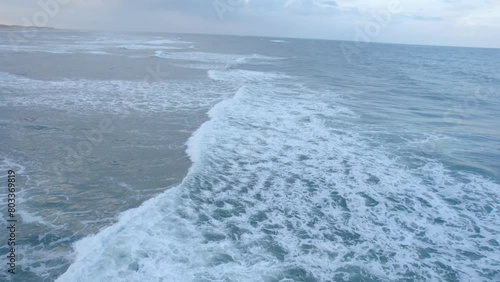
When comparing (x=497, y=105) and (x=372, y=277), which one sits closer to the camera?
(x=372, y=277)

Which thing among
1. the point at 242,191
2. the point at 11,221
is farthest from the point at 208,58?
the point at 11,221

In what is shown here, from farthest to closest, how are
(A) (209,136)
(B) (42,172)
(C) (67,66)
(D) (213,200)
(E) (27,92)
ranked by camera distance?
1. (C) (67,66)
2. (E) (27,92)
3. (A) (209,136)
4. (B) (42,172)
5. (D) (213,200)

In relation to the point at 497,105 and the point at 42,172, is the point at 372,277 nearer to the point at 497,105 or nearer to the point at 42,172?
the point at 42,172

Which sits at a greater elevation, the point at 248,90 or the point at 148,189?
the point at 248,90

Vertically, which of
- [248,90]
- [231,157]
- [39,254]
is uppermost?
[248,90]

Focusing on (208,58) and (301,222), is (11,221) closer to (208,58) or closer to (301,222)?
(301,222)

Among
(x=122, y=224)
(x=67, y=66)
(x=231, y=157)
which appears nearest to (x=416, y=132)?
(x=231, y=157)
